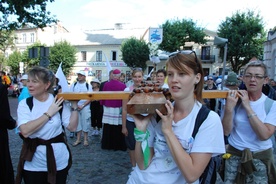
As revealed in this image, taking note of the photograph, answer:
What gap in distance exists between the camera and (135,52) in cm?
4006

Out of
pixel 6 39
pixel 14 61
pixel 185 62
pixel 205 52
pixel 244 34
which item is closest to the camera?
pixel 185 62

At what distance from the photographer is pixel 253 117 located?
235 centimetres

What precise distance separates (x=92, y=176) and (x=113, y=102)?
7.11ft

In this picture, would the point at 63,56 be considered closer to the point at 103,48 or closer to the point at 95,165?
the point at 103,48

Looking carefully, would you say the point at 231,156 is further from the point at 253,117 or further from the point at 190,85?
the point at 190,85

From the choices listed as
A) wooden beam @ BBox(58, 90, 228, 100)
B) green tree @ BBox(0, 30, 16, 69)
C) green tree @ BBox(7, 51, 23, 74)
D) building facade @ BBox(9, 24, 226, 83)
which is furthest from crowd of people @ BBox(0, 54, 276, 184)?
green tree @ BBox(7, 51, 23, 74)

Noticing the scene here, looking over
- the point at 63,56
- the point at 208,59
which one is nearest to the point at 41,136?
the point at 63,56

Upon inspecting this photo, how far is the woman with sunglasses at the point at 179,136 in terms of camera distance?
1.54 meters

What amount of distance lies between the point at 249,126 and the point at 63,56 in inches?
1669

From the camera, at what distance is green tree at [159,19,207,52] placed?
3697 cm

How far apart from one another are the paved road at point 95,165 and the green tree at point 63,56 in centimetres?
3660

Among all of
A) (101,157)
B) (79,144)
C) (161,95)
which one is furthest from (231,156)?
(79,144)

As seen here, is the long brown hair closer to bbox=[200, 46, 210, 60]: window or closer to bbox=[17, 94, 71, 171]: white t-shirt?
bbox=[17, 94, 71, 171]: white t-shirt

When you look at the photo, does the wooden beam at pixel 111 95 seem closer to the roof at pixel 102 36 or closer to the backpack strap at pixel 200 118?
the backpack strap at pixel 200 118
